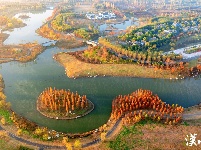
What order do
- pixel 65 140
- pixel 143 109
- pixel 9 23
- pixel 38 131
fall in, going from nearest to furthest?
1. pixel 65 140
2. pixel 38 131
3. pixel 143 109
4. pixel 9 23

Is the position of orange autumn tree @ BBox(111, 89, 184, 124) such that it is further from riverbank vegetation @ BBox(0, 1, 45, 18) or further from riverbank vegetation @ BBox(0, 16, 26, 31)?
riverbank vegetation @ BBox(0, 1, 45, 18)

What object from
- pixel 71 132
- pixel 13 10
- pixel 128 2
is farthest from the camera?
pixel 128 2

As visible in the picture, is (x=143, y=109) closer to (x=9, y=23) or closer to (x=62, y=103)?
(x=62, y=103)

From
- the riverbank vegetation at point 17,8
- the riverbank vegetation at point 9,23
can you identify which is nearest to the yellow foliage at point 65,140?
the riverbank vegetation at point 9,23

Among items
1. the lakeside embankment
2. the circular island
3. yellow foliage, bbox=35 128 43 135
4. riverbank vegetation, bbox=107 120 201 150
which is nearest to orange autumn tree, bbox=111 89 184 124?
riverbank vegetation, bbox=107 120 201 150

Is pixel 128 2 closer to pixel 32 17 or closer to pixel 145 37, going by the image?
pixel 32 17

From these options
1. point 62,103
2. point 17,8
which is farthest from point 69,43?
point 17,8

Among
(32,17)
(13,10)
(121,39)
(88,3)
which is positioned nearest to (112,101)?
(121,39)
